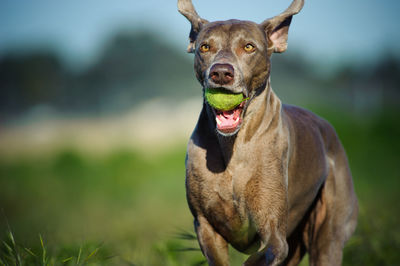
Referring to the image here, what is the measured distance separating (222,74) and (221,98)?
0.57 ft

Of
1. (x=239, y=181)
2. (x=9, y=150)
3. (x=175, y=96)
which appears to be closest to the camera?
(x=239, y=181)

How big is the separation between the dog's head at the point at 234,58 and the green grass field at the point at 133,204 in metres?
1.35

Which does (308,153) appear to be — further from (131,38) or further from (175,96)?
Answer: (131,38)

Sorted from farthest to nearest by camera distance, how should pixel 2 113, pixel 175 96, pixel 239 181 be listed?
pixel 175 96 → pixel 2 113 → pixel 239 181

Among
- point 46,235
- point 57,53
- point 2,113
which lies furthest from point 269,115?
point 57,53

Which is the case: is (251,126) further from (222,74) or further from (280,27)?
(280,27)

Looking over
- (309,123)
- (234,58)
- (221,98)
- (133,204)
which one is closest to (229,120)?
(221,98)

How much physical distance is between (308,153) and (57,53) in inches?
1471

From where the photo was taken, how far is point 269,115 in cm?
437

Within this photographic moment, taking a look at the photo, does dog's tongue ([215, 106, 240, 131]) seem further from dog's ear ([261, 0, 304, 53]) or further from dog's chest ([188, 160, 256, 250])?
dog's ear ([261, 0, 304, 53])

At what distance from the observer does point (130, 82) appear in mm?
37031

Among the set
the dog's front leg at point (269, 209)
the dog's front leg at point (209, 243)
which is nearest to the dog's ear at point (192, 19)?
the dog's front leg at point (269, 209)

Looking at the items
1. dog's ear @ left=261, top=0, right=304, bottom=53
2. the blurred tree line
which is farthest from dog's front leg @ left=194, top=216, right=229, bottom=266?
the blurred tree line

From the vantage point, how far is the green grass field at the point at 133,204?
19.6 ft
